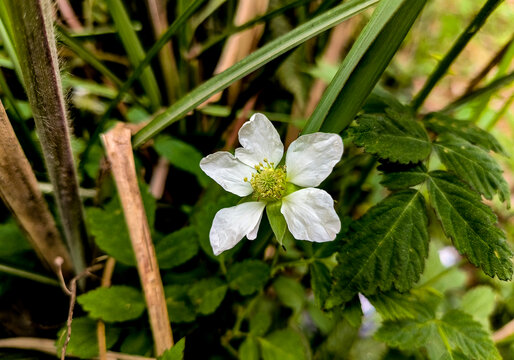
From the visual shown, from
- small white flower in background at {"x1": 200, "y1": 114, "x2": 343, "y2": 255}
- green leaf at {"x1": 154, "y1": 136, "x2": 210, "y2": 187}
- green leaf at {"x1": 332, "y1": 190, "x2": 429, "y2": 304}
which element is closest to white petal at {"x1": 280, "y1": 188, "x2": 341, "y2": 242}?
small white flower in background at {"x1": 200, "y1": 114, "x2": 343, "y2": 255}

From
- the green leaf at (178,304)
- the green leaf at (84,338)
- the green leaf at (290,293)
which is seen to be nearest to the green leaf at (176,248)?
the green leaf at (178,304)

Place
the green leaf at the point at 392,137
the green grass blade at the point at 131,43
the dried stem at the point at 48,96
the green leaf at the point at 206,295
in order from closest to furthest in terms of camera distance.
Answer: the dried stem at the point at 48,96 → the green leaf at the point at 392,137 → the green leaf at the point at 206,295 → the green grass blade at the point at 131,43

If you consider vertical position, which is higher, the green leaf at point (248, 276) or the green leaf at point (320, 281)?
the green leaf at point (320, 281)

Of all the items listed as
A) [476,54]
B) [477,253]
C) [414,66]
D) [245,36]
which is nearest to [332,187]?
[245,36]

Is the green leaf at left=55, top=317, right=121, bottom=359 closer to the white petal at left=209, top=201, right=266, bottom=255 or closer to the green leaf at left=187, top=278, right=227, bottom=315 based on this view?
the green leaf at left=187, top=278, right=227, bottom=315

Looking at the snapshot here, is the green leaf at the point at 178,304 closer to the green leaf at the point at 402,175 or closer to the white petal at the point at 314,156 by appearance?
the white petal at the point at 314,156

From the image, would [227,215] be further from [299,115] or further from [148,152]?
[299,115]
